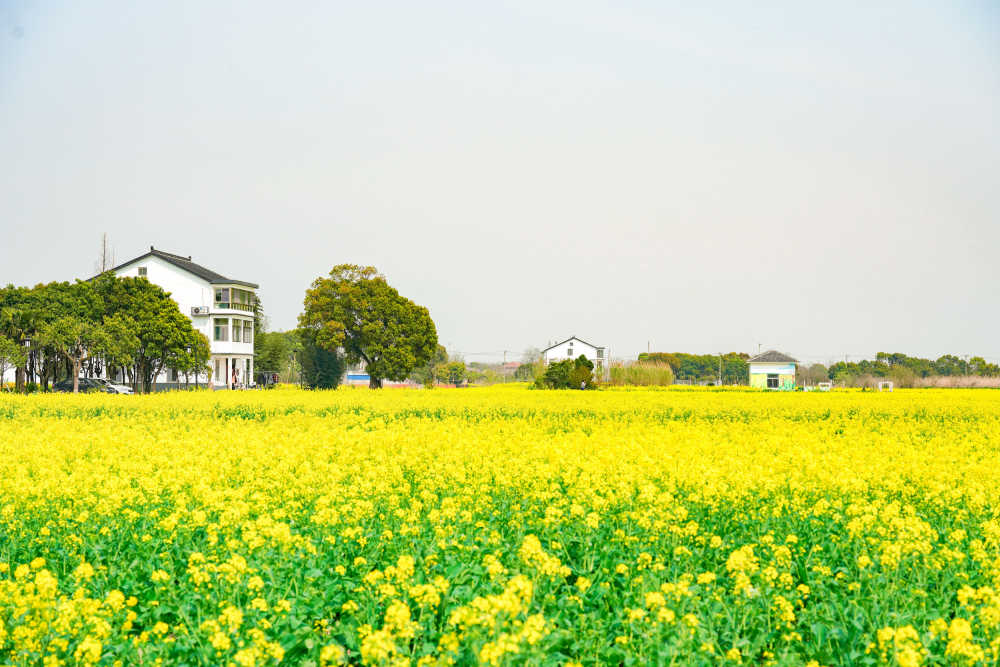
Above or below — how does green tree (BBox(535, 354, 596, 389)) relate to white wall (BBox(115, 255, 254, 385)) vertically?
below

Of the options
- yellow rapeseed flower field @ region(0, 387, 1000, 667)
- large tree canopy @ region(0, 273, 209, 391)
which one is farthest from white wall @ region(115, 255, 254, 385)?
yellow rapeseed flower field @ region(0, 387, 1000, 667)

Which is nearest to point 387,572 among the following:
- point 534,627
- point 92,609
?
point 534,627

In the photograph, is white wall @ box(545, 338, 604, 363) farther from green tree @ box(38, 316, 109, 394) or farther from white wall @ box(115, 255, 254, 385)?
green tree @ box(38, 316, 109, 394)

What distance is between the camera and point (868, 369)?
329 feet

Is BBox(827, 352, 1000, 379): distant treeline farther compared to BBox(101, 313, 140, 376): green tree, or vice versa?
BBox(827, 352, 1000, 379): distant treeline

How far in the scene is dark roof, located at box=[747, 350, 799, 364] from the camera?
8869 cm

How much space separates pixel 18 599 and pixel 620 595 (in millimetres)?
4512

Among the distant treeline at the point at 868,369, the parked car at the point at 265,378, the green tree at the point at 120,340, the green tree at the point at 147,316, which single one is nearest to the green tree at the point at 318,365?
the green tree at the point at 147,316

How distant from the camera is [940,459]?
12.9 metres

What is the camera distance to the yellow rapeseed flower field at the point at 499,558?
5066 millimetres

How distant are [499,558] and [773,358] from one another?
88.8m

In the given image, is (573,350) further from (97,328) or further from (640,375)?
(97,328)

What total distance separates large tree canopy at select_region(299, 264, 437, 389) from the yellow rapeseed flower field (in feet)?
168

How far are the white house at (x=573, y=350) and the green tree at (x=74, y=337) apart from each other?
67.0m
